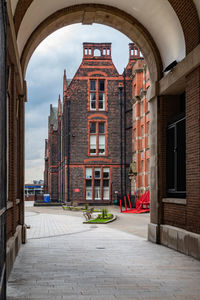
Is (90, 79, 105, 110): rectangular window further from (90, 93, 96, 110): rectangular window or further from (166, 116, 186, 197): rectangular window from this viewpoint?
(166, 116, 186, 197): rectangular window

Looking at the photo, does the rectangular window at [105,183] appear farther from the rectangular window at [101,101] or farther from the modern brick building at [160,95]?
the modern brick building at [160,95]

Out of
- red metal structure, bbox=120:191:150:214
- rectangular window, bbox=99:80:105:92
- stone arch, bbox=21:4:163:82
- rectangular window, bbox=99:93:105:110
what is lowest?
red metal structure, bbox=120:191:150:214

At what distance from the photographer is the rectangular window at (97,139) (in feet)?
135

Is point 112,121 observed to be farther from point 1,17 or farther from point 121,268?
point 1,17

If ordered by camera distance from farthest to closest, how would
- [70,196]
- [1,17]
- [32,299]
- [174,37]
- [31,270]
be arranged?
[70,196] → [174,37] → [31,270] → [32,299] → [1,17]

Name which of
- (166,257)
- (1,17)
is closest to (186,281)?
(166,257)

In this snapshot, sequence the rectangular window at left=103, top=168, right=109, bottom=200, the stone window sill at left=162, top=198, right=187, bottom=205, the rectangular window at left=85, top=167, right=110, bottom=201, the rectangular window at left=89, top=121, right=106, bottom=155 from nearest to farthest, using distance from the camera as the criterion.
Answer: the stone window sill at left=162, top=198, right=187, bottom=205 → the rectangular window at left=85, top=167, right=110, bottom=201 → the rectangular window at left=103, top=168, right=109, bottom=200 → the rectangular window at left=89, top=121, right=106, bottom=155

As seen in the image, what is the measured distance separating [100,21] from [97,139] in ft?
90.6

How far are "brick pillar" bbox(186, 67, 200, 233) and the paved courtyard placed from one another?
→ 3.20 ft

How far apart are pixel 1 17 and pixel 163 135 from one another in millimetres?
8372

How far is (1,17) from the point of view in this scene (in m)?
4.50

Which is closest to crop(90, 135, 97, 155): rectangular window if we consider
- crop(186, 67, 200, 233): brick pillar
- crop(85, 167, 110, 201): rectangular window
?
crop(85, 167, 110, 201): rectangular window

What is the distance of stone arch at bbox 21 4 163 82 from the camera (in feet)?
41.4

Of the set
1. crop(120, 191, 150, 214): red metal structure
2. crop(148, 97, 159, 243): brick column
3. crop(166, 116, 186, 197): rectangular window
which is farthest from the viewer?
crop(120, 191, 150, 214): red metal structure
